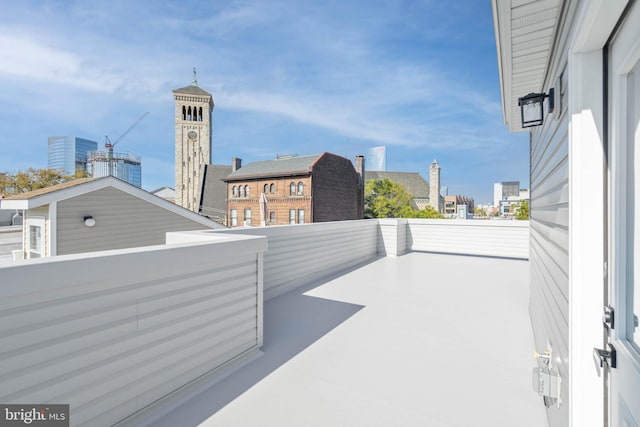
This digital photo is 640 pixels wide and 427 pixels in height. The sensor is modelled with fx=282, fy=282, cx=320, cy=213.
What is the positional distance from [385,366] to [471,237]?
6342 mm

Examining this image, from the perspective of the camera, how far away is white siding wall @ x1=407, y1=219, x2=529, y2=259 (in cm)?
711

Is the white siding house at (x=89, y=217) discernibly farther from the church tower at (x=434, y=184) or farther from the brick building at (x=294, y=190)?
the church tower at (x=434, y=184)

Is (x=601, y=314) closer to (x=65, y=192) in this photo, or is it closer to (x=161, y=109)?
(x=65, y=192)

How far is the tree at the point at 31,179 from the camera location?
75.8 ft

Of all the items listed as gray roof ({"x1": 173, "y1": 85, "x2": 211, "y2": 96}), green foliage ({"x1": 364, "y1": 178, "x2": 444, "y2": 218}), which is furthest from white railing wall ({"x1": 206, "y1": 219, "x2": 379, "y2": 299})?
gray roof ({"x1": 173, "y1": 85, "x2": 211, "y2": 96})

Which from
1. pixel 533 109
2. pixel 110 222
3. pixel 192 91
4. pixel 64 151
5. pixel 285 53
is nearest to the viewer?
pixel 533 109

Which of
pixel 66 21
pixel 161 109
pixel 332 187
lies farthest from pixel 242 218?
pixel 161 109

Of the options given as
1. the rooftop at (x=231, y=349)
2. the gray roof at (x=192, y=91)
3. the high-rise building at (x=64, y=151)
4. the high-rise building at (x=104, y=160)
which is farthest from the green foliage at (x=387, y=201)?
the high-rise building at (x=64, y=151)

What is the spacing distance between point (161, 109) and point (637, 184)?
55713 mm

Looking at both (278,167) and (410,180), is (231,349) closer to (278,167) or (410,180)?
(278,167)

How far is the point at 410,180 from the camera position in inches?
1871

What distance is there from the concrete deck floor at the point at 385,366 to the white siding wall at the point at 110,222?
168 inches

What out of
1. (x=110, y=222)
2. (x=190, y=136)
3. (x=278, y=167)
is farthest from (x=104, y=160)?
(x=110, y=222)

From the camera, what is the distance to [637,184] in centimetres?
82
